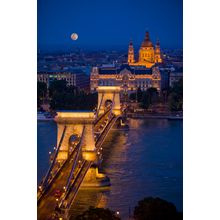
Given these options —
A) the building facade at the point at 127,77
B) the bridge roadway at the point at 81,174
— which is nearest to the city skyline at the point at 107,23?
the building facade at the point at 127,77

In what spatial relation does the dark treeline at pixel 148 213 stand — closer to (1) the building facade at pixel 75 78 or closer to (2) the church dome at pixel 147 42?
(1) the building facade at pixel 75 78

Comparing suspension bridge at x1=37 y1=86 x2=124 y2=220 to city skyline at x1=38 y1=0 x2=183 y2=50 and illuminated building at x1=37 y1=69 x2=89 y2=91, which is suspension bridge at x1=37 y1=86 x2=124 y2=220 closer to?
illuminated building at x1=37 y1=69 x2=89 y2=91

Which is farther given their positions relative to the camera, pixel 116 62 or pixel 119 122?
pixel 119 122

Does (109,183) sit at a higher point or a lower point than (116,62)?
lower

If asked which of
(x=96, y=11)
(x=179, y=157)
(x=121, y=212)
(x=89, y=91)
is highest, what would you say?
(x=96, y=11)
